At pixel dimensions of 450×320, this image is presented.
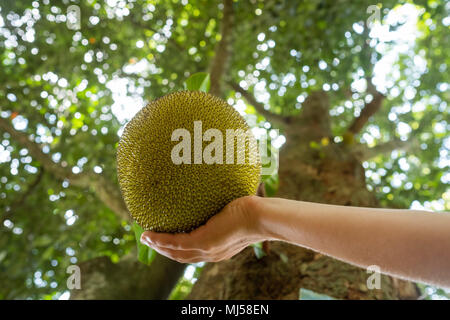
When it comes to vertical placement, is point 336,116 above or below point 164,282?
above

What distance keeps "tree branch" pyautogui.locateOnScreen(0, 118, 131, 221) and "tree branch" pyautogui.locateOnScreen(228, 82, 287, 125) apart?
195 cm

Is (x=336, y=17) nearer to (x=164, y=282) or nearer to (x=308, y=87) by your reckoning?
(x=308, y=87)

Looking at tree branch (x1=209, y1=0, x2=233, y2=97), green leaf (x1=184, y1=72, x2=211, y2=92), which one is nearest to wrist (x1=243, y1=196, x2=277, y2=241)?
green leaf (x1=184, y1=72, x2=211, y2=92)

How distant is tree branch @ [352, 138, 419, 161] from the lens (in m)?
3.18

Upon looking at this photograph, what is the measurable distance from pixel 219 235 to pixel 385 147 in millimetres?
3182

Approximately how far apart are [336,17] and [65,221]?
2916mm

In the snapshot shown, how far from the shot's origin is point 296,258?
5.05 ft

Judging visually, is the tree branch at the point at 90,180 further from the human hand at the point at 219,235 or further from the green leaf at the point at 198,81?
the human hand at the point at 219,235

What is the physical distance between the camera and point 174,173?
2.74 feet

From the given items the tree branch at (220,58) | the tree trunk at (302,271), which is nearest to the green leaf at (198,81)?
the tree trunk at (302,271)

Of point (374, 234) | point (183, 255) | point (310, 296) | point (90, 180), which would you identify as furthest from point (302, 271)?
point (90, 180)

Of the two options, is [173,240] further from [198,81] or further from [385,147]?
[385,147]

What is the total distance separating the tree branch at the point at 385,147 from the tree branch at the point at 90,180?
7.01 ft

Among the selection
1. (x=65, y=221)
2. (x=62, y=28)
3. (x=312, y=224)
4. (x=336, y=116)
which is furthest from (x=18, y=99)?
(x=336, y=116)
